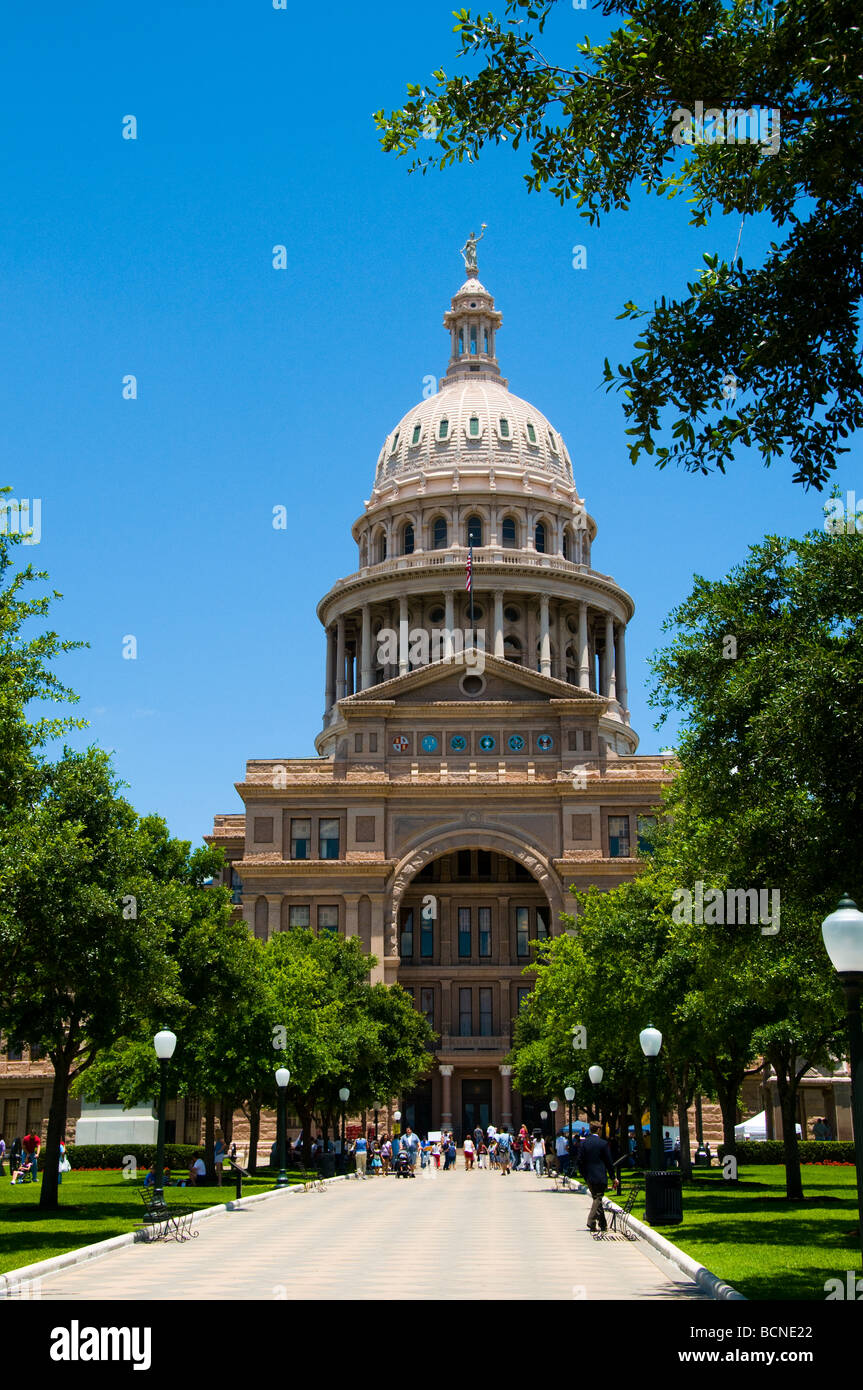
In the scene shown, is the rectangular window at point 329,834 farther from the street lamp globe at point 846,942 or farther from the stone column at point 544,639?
the street lamp globe at point 846,942

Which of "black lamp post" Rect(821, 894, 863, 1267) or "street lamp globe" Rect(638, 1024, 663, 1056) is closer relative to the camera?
"black lamp post" Rect(821, 894, 863, 1267)

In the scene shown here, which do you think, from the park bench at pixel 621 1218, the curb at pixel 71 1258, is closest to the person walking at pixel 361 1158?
the curb at pixel 71 1258

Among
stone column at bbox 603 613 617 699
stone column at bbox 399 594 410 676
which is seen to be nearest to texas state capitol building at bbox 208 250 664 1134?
stone column at bbox 399 594 410 676

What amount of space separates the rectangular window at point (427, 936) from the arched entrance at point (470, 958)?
57mm

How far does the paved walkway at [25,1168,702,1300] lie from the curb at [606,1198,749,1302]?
16cm

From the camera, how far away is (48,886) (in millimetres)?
26375

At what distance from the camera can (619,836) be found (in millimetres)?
79125

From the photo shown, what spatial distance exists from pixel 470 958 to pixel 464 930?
1740 mm

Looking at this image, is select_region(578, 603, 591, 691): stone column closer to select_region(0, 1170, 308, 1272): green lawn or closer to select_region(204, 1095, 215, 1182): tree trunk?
select_region(0, 1170, 308, 1272): green lawn

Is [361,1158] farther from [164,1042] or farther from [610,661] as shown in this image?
[610,661]

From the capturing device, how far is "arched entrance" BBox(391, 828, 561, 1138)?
260ft

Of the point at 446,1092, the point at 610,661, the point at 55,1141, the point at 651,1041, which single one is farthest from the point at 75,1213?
the point at 610,661

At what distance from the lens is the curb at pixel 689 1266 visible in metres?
16.1
